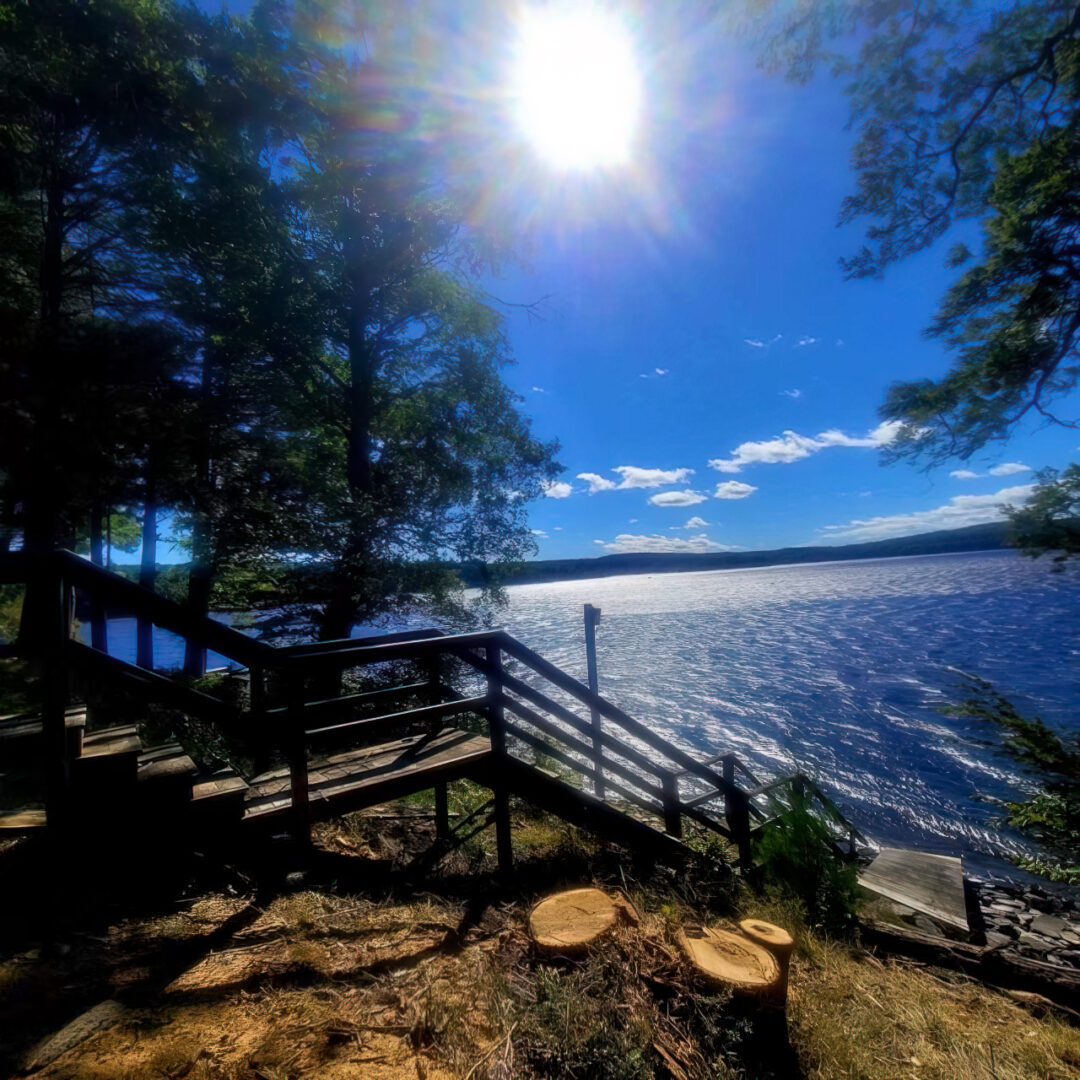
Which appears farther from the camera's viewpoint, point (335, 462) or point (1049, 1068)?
point (335, 462)

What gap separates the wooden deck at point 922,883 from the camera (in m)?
6.86

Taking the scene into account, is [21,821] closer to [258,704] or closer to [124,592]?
[124,592]

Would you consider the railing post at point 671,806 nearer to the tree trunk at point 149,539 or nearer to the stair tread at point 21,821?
the stair tread at point 21,821

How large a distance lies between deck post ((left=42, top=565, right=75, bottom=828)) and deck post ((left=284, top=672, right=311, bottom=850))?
41.5 inches

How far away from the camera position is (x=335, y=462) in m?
13.1

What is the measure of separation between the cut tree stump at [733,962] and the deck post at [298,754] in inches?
93.1

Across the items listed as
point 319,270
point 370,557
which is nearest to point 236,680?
point 370,557

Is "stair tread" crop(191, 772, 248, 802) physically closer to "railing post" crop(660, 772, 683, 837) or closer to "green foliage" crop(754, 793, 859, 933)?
"railing post" crop(660, 772, 683, 837)

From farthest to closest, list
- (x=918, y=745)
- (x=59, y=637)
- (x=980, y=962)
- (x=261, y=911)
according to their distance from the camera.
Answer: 1. (x=918, y=745)
2. (x=980, y=962)
3. (x=261, y=911)
4. (x=59, y=637)

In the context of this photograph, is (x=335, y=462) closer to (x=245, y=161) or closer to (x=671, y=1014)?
(x=245, y=161)

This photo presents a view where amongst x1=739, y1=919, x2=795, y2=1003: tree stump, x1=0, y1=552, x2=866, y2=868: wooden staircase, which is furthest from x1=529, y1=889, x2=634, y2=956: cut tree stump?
x1=0, y1=552, x2=866, y2=868: wooden staircase

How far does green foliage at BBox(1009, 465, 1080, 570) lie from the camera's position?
5660mm

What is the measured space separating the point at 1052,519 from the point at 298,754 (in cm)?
782

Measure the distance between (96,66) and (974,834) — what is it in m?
24.3
